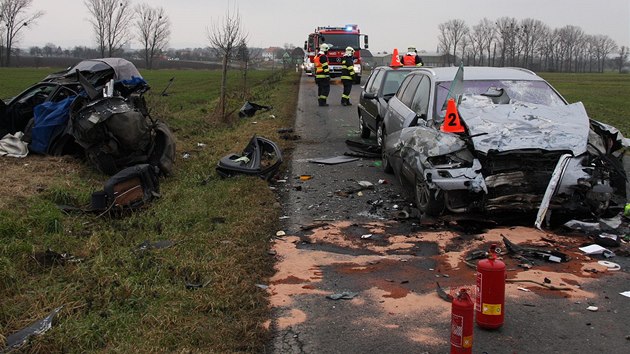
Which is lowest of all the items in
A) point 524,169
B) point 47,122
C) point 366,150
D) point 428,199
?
point 428,199

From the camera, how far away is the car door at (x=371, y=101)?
10234 millimetres

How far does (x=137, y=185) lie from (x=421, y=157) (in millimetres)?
3368

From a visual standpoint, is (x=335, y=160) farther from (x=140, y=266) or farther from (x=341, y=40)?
(x=341, y=40)

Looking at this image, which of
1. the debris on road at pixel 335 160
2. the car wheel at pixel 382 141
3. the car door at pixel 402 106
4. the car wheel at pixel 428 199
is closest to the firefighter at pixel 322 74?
the car wheel at pixel 382 141

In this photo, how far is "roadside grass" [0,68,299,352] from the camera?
342 cm

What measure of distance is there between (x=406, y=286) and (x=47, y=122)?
6854mm

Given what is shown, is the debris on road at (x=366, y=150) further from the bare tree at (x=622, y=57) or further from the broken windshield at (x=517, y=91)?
the bare tree at (x=622, y=57)

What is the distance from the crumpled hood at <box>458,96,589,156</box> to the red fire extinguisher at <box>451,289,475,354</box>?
2.71 m

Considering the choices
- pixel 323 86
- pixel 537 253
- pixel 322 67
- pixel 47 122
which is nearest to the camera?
pixel 537 253

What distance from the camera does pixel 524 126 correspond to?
5742 millimetres

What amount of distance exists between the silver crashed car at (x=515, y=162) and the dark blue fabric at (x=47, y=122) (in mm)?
5410

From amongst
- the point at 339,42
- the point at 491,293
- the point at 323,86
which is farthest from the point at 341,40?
the point at 491,293

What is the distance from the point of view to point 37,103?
31.4 ft

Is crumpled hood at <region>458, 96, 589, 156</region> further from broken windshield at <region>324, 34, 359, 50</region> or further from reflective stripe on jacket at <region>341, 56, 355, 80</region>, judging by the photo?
broken windshield at <region>324, 34, 359, 50</region>
